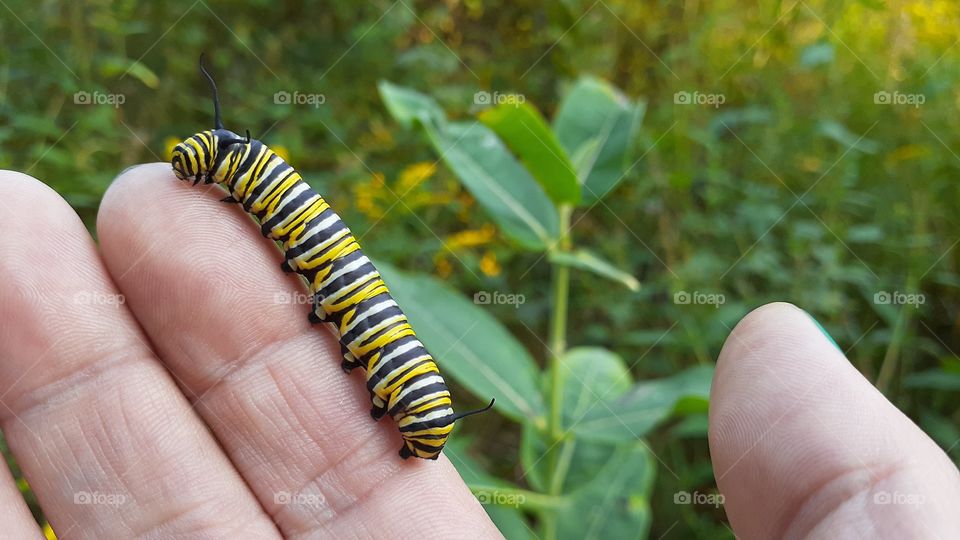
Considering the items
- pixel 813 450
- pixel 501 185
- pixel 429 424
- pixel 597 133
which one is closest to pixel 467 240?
pixel 501 185

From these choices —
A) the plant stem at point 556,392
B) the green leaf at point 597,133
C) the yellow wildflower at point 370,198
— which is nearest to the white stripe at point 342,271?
the plant stem at point 556,392

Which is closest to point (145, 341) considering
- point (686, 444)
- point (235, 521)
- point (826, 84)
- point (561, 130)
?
point (235, 521)

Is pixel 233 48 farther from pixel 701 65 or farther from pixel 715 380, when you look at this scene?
pixel 715 380

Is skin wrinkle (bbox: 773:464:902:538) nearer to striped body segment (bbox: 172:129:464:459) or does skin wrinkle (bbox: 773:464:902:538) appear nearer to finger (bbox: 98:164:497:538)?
finger (bbox: 98:164:497:538)

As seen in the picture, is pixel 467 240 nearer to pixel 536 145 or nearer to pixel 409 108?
pixel 409 108

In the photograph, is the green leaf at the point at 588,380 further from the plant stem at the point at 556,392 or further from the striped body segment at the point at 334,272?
the striped body segment at the point at 334,272

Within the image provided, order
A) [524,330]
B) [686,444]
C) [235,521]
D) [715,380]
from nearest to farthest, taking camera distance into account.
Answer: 1. [715,380]
2. [235,521]
3. [686,444]
4. [524,330]
